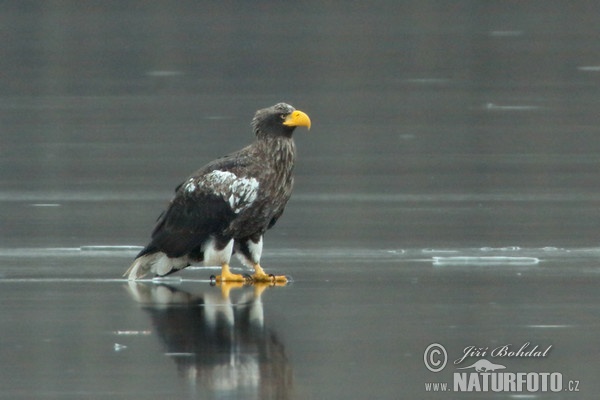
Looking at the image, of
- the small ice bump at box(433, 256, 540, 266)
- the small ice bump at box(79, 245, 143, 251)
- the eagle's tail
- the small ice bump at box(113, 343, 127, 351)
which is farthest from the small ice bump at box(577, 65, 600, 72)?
the small ice bump at box(113, 343, 127, 351)

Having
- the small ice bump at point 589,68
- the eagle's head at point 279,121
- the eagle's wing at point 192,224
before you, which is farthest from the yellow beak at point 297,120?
the small ice bump at point 589,68

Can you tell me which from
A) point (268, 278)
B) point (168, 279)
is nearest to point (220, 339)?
point (268, 278)

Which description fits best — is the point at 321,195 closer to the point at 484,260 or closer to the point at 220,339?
A: the point at 484,260

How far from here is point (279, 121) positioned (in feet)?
37.2

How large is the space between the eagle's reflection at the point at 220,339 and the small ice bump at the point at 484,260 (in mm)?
1464

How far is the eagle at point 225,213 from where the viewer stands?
432 inches

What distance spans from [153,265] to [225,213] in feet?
1.97

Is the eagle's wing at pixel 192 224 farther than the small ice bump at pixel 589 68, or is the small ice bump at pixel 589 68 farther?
the small ice bump at pixel 589 68

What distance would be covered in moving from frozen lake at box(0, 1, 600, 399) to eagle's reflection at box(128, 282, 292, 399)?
0.02 m

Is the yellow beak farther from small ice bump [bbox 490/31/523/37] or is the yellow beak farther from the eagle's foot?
small ice bump [bbox 490/31/523/37]

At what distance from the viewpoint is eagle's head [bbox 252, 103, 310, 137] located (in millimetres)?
11320

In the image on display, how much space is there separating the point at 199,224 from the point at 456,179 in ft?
16.2

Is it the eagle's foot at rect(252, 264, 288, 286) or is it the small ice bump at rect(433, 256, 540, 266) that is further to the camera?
the small ice bump at rect(433, 256, 540, 266)

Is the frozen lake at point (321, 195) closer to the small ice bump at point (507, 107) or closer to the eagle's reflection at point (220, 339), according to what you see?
the eagle's reflection at point (220, 339)
